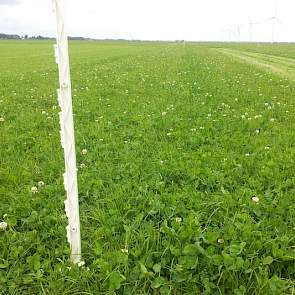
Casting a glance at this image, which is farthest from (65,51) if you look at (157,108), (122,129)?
(157,108)

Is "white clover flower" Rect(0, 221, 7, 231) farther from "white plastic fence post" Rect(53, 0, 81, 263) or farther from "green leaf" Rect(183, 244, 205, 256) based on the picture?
"green leaf" Rect(183, 244, 205, 256)

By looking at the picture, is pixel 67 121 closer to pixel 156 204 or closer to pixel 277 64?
pixel 156 204

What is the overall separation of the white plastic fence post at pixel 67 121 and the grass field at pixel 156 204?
424 mm

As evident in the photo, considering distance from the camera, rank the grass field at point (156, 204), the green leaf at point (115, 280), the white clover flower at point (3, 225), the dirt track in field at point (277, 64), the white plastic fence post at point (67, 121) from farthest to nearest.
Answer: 1. the dirt track in field at point (277, 64)
2. the white clover flower at point (3, 225)
3. the grass field at point (156, 204)
4. the green leaf at point (115, 280)
5. the white plastic fence post at point (67, 121)

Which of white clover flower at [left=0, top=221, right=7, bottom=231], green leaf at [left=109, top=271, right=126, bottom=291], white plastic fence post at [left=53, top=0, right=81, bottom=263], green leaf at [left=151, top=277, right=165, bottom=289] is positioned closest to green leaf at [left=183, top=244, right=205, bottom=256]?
green leaf at [left=151, top=277, right=165, bottom=289]

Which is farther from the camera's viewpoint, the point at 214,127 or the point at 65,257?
the point at 214,127

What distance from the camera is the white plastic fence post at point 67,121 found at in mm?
2697

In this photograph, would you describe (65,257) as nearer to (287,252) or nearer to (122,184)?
(122,184)

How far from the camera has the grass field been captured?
122 inches

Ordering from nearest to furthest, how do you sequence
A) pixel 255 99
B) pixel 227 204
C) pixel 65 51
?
1. pixel 65 51
2. pixel 227 204
3. pixel 255 99

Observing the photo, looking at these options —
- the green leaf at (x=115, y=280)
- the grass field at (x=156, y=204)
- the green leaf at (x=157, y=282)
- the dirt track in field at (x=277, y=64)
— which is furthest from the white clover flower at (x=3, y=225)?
the dirt track in field at (x=277, y=64)

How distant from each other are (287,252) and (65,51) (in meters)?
2.50

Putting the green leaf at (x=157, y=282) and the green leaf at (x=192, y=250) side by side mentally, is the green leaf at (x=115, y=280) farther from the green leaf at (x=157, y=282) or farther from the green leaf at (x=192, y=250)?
the green leaf at (x=192, y=250)

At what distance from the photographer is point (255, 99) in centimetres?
997
